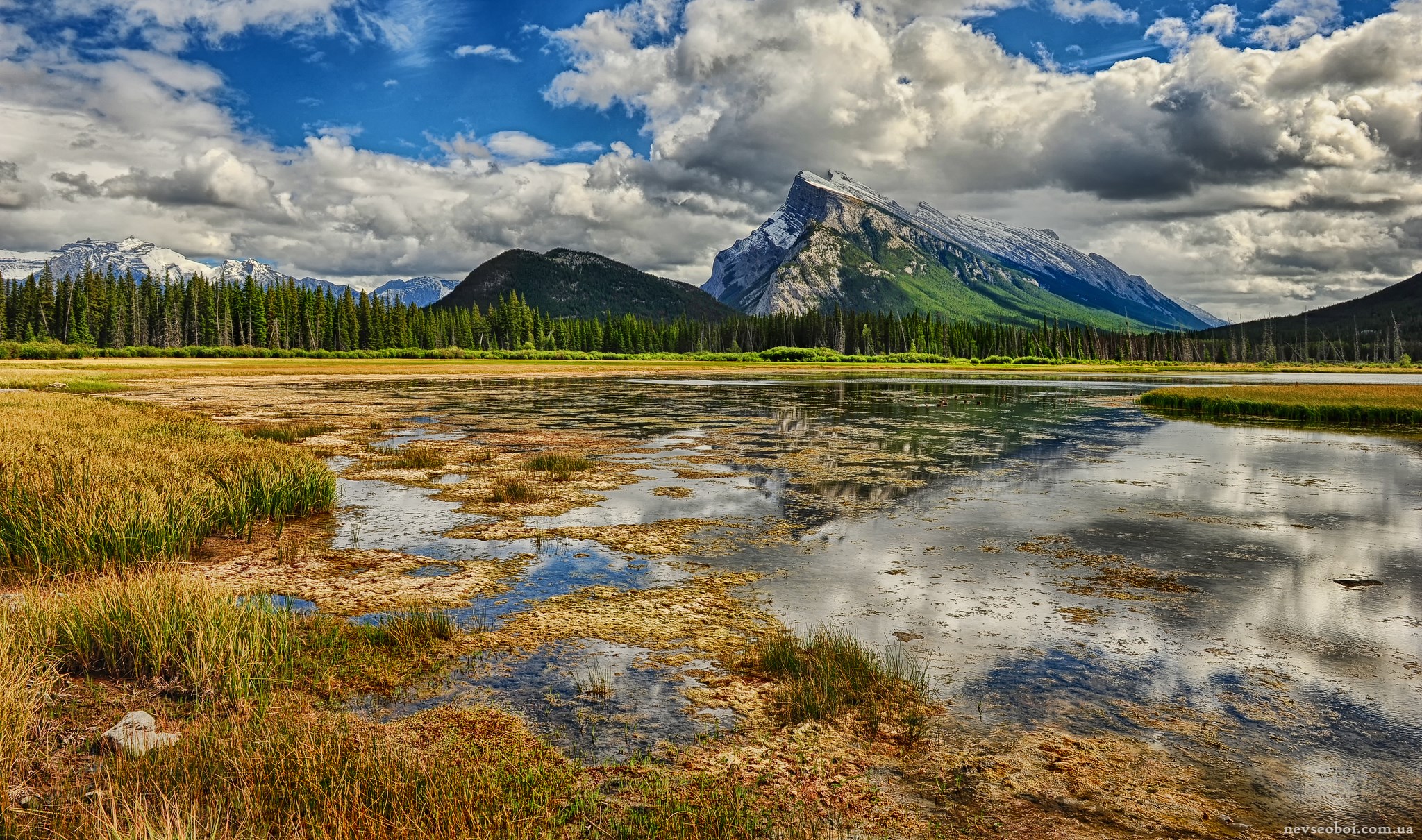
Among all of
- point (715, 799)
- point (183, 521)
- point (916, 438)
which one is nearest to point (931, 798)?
point (715, 799)

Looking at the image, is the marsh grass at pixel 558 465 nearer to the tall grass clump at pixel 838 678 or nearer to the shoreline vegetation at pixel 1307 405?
the tall grass clump at pixel 838 678

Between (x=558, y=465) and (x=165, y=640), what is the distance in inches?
658

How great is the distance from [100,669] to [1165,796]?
11123 millimetres

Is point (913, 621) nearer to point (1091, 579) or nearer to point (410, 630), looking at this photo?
point (1091, 579)

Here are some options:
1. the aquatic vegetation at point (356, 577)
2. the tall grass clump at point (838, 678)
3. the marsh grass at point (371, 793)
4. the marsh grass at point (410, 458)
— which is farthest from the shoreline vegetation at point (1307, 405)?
the marsh grass at point (371, 793)

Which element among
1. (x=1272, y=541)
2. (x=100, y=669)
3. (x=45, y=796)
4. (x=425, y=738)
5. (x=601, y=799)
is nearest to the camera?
(x=45, y=796)

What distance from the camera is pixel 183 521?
44.4 ft

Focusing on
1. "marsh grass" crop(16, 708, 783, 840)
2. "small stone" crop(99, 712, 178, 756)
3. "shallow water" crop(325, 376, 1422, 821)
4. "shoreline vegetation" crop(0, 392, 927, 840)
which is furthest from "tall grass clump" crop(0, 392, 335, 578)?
"marsh grass" crop(16, 708, 783, 840)

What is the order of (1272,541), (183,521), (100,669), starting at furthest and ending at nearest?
1. (1272,541)
2. (183,521)
3. (100,669)

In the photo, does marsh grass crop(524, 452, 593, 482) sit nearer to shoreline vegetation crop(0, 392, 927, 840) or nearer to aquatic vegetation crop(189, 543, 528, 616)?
aquatic vegetation crop(189, 543, 528, 616)

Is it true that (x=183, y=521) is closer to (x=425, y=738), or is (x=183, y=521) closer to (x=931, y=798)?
(x=425, y=738)

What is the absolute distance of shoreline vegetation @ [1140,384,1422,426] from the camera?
4519 cm

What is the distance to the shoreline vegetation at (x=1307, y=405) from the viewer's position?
45.2m

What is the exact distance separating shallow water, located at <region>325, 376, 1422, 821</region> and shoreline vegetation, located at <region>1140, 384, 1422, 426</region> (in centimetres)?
1525
